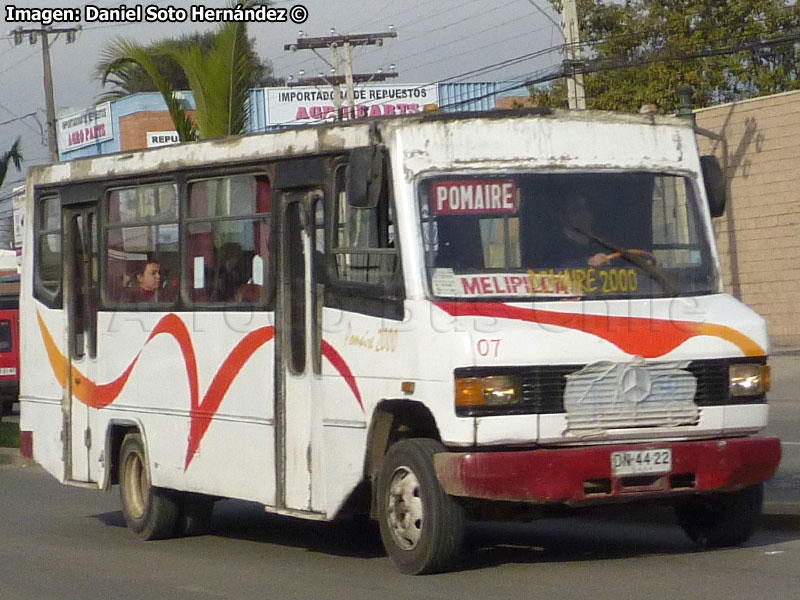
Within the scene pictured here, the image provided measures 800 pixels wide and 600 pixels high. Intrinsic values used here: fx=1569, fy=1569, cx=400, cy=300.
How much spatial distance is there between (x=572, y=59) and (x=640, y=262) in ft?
60.7

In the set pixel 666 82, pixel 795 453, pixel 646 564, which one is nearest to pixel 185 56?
pixel 795 453

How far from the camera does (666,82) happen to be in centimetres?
4078

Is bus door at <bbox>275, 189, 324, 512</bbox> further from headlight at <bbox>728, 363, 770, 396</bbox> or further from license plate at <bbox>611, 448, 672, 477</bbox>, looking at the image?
headlight at <bbox>728, 363, 770, 396</bbox>

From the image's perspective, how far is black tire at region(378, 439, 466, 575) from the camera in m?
8.23

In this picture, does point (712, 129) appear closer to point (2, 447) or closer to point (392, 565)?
point (2, 447)

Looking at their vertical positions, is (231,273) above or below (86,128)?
below

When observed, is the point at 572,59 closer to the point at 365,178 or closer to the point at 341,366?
the point at 341,366

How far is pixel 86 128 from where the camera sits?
63.8 m

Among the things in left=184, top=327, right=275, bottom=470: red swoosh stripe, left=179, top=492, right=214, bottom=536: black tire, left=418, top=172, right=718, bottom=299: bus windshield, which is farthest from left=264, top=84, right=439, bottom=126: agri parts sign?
left=418, top=172, right=718, bottom=299: bus windshield

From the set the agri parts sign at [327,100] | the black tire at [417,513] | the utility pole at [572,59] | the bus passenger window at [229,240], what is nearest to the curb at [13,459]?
the bus passenger window at [229,240]

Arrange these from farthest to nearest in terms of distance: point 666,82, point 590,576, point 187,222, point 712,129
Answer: point 666,82, point 712,129, point 187,222, point 590,576

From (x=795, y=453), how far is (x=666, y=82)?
28.5m

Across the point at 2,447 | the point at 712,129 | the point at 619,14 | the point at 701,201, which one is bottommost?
the point at 2,447

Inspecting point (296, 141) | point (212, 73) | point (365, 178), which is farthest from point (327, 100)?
point (365, 178)
